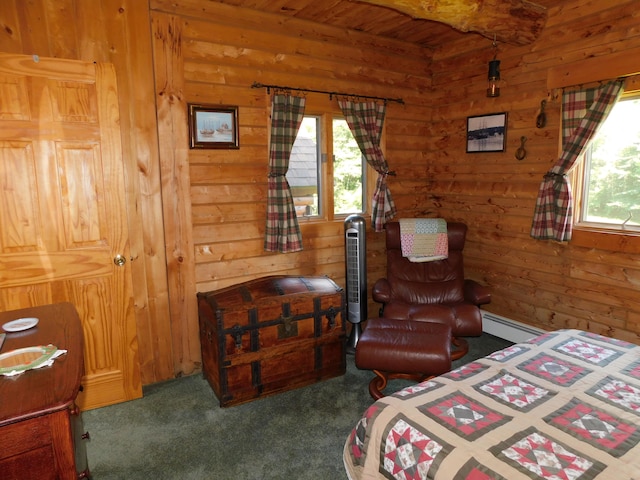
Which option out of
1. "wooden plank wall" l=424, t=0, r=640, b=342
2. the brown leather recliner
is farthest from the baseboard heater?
the brown leather recliner

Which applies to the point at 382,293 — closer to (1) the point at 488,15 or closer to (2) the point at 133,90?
(1) the point at 488,15

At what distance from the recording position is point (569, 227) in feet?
10.1

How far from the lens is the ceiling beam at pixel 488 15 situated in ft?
8.25

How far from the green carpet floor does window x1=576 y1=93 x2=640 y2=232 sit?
6.35ft

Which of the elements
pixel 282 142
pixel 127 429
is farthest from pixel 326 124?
pixel 127 429

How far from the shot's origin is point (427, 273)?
142 inches

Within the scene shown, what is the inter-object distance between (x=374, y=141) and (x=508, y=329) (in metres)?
2.04

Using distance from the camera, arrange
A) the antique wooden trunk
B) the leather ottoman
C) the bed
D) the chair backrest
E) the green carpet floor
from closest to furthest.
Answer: the bed < the green carpet floor < the leather ottoman < the antique wooden trunk < the chair backrest

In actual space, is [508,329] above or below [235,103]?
below

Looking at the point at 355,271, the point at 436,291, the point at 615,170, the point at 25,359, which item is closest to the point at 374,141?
the point at 355,271

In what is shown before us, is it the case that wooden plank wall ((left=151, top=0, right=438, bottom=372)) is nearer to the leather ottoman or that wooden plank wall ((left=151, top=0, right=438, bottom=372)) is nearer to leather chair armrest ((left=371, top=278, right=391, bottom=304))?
leather chair armrest ((left=371, top=278, right=391, bottom=304))

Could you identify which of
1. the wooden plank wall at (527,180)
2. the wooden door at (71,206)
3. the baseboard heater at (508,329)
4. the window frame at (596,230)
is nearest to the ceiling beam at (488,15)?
the wooden plank wall at (527,180)

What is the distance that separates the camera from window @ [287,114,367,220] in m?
3.50

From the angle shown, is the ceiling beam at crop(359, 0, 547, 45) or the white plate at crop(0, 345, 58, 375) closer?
the white plate at crop(0, 345, 58, 375)
